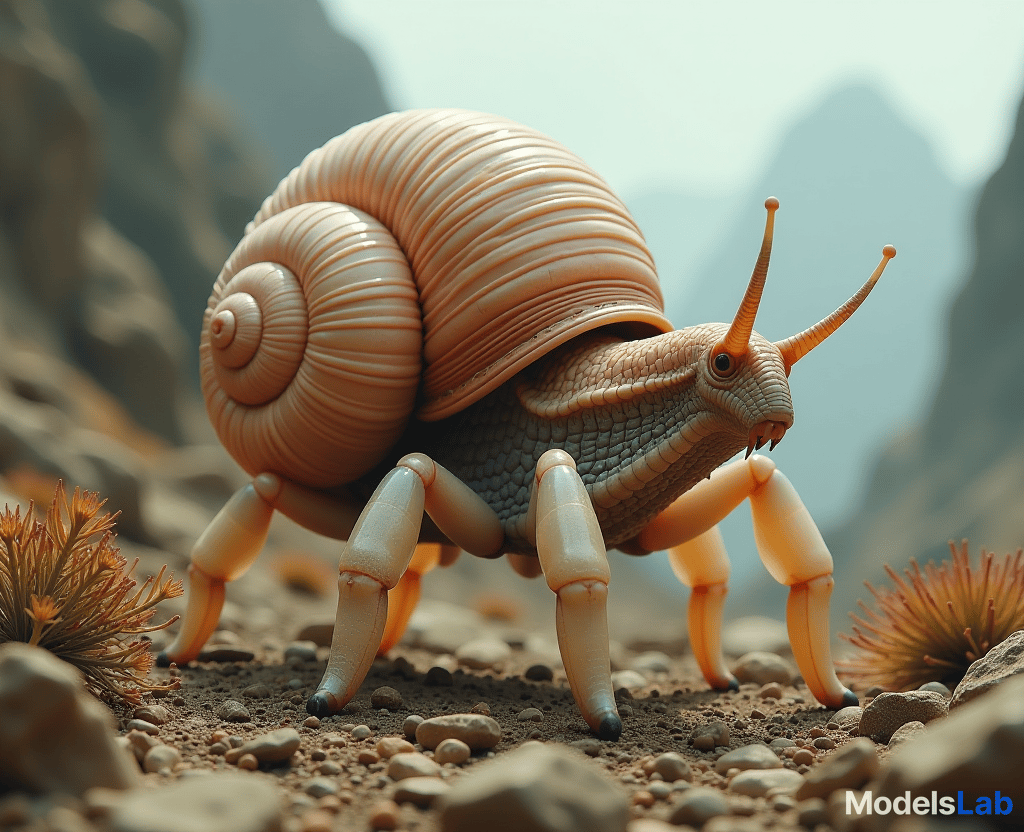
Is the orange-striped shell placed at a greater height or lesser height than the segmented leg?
greater

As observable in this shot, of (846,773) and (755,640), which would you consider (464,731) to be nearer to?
(846,773)

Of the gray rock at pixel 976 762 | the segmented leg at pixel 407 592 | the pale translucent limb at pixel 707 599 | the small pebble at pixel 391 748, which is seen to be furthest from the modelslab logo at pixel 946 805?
the segmented leg at pixel 407 592

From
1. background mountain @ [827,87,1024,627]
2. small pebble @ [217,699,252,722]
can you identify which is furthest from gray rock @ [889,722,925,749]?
background mountain @ [827,87,1024,627]

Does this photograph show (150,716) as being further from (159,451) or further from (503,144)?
(159,451)

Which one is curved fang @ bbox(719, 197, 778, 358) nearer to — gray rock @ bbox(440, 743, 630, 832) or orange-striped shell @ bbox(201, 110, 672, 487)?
orange-striped shell @ bbox(201, 110, 672, 487)

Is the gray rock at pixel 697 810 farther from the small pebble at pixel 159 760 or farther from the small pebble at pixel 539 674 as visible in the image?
the small pebble at pixel 539 674

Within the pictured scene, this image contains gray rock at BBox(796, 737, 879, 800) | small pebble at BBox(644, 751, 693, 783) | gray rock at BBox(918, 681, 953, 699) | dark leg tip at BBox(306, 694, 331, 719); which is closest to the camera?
gray rock at BBox(796, 737, 879, 800)

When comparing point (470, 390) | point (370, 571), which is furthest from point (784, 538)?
point (370, 571)
